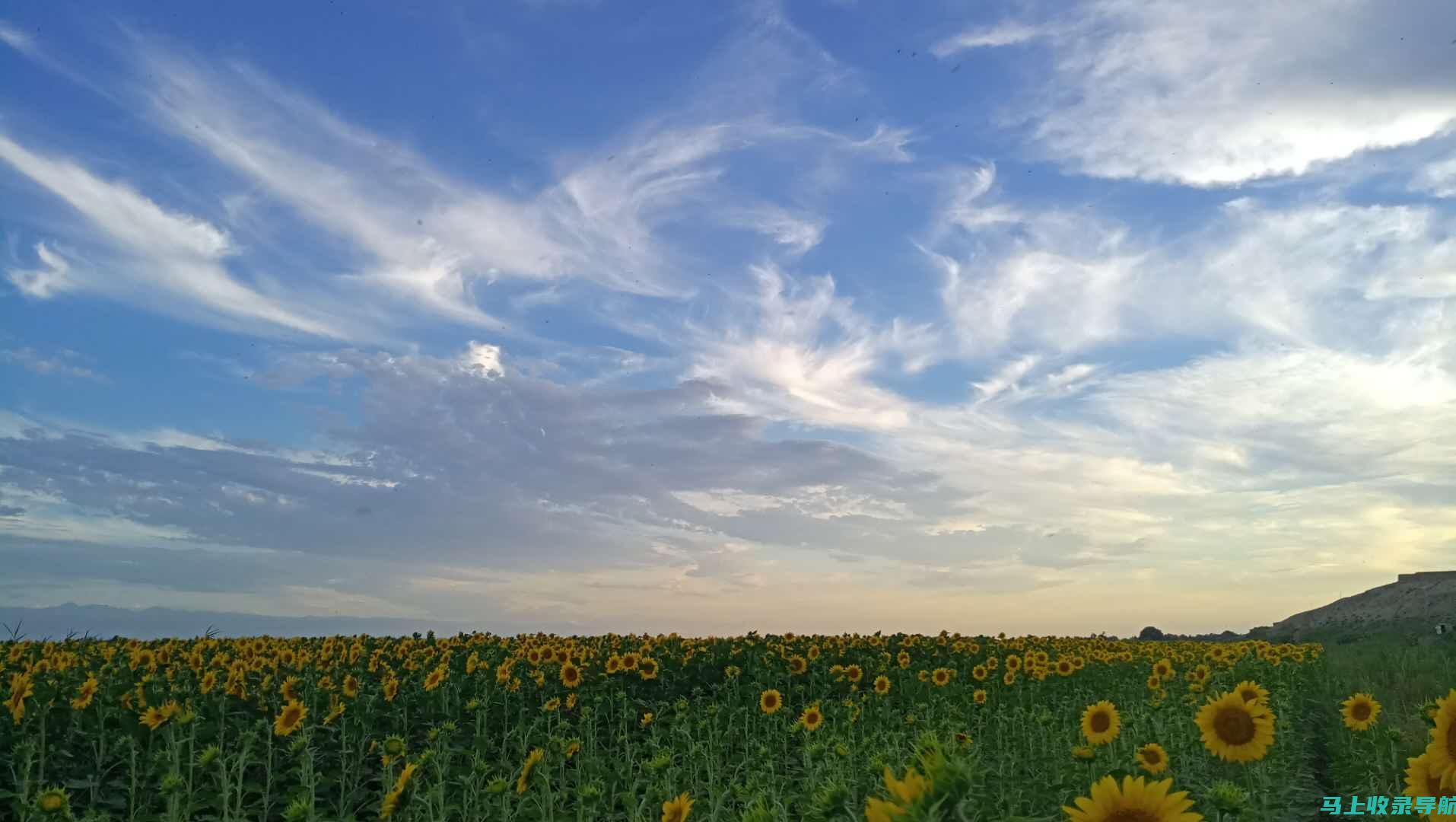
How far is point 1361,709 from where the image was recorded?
372 inches

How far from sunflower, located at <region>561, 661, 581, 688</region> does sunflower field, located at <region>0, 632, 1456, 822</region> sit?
166 mm

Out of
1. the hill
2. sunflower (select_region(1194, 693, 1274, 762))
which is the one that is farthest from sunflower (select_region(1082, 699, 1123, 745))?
the hill

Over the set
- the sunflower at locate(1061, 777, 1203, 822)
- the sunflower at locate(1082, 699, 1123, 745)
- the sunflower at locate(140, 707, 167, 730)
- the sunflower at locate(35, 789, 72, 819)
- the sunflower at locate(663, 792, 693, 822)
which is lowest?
the sunflower at locate(140, 707, 167, 730)

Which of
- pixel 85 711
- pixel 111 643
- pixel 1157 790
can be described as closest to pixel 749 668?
pixel 85 711

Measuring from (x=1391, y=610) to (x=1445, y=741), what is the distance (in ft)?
197

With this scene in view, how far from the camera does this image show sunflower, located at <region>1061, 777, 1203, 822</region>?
3669 mm

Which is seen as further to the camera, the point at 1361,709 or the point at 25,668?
the point at 25,668

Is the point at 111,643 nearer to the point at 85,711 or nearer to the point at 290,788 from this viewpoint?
the point at 85,711

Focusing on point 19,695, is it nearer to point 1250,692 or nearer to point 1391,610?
point 1250,692

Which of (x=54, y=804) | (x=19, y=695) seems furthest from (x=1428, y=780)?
(x=19, y=695)

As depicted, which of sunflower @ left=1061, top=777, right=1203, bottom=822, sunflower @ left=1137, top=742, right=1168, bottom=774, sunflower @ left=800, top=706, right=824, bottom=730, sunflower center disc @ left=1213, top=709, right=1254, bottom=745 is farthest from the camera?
sunflower @ left=800, top=706, right=824, bottom=730

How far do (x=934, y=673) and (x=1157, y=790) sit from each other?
13.4m

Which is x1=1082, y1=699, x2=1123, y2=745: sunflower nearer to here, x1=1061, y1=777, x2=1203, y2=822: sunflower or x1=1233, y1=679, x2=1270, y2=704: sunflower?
x1=1233, y1=679, x2=1270, y2=704: sunflower

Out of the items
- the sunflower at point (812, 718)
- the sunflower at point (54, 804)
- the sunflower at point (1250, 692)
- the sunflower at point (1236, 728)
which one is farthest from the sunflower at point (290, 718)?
the sunflower at point (1250, 692)
